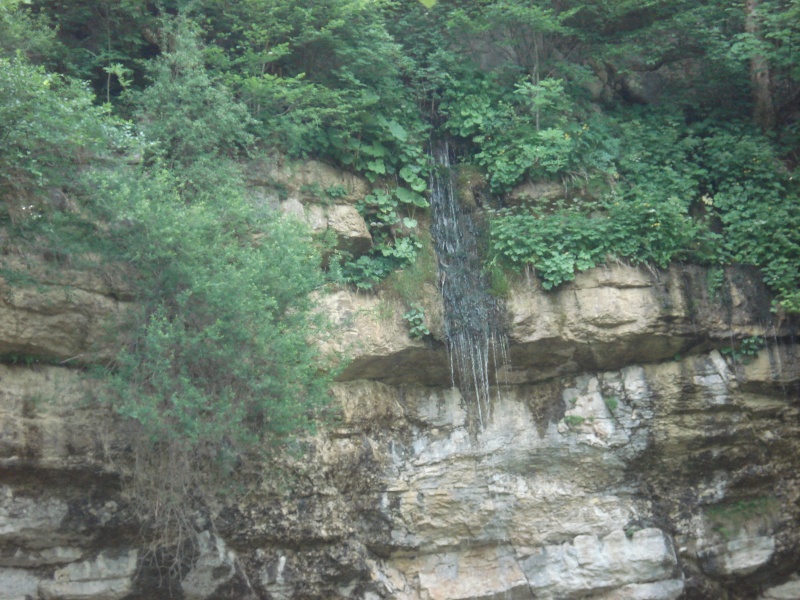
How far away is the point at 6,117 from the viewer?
6.35 meters

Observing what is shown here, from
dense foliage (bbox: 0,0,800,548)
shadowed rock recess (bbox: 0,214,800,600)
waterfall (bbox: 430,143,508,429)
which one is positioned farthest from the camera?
waterfall (bbox: 430,143,508,429)

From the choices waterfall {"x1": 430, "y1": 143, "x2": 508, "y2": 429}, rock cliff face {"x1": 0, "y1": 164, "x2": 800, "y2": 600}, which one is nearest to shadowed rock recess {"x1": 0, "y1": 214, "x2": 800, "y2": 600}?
rock cliff face {"x1": 0, "y1": 164, "x2": 800, "y2": 600}

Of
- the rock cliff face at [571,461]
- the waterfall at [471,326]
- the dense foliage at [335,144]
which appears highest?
the dense foliage at [335,144]

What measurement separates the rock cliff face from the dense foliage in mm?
545

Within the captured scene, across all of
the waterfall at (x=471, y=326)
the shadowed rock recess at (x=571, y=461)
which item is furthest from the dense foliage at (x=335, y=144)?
the shadowed rock recess at (x=571, y=461)

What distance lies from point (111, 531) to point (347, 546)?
2.19 m

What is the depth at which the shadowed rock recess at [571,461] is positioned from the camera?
7855mm

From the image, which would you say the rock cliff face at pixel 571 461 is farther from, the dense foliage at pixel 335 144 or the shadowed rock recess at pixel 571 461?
the dense foliage at pixel 335 144

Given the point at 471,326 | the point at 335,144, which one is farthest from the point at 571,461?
the point at 335,144

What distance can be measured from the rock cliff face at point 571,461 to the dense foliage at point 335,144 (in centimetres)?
54

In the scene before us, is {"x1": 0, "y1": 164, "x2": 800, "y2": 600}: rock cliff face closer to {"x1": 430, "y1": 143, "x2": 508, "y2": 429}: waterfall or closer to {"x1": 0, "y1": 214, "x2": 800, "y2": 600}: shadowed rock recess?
{"x1": 0, "y1": 214, "x2": 800, "y2": 600}: shadowed rock recess

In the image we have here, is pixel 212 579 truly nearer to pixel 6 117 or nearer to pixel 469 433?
pixel 469 433

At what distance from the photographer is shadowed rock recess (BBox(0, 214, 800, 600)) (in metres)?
7.86

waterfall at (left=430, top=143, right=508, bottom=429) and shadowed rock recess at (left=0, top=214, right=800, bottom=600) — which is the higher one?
waterfall at (left=430, top=143, right=508, bottom=429)
